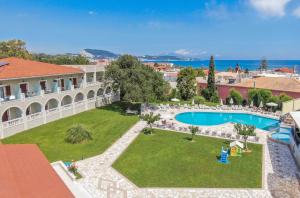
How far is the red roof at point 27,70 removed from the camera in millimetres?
24609

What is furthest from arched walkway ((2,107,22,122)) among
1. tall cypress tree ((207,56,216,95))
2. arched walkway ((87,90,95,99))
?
tall cypress tree ((207,56,216,95))

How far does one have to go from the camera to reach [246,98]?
39812 mm

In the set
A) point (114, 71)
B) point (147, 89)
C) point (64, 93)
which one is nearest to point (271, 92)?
point (147, 89)

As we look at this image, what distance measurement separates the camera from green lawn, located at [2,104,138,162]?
1933 centimetres

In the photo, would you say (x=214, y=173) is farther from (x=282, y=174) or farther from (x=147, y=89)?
(x=147, y=89)

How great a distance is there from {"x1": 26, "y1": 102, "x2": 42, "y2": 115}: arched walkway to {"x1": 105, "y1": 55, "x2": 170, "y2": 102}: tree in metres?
9.26

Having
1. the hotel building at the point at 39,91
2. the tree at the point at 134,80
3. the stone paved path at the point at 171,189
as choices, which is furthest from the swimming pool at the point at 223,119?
the hotel building at the point at 39,91

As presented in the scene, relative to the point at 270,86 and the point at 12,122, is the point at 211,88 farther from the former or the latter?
the point at 12,122

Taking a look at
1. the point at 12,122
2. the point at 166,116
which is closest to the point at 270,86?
the point at 166,116

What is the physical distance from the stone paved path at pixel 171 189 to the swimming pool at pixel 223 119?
443 inches

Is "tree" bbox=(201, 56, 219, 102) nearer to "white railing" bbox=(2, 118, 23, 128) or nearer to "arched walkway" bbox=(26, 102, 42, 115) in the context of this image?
"arched walkway" bbox=(26, 102, 42, 115)

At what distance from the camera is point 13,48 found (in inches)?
1932

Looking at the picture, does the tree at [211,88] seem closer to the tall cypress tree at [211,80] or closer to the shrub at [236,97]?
the tall cypress tree at [211,80]

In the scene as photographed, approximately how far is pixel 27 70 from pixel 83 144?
11919 mm
